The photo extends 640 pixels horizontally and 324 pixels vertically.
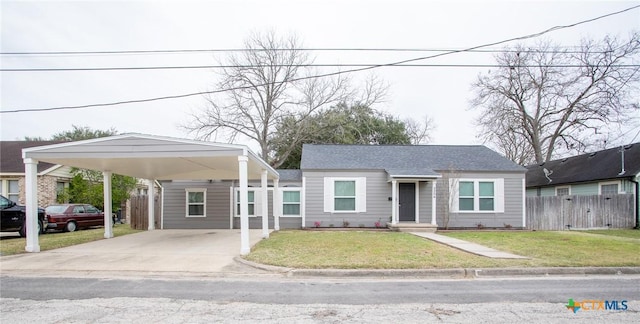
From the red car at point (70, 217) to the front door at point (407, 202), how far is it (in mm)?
15115

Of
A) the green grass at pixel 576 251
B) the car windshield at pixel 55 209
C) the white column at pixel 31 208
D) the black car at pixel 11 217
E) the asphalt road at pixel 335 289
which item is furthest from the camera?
the car windshield at pixel 55 209

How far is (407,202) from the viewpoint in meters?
17.2

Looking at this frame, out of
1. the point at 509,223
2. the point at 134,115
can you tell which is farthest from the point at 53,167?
the point at 509,223

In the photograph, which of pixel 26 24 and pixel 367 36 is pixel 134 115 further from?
pixel 367 36

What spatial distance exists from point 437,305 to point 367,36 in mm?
8992

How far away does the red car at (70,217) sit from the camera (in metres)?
16.3

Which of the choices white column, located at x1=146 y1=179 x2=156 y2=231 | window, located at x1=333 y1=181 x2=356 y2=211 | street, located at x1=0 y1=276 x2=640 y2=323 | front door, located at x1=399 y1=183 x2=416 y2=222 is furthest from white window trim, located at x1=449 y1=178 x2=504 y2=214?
white column, located at x1=146 y1=179 x2=156 y2=231

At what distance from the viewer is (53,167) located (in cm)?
2069

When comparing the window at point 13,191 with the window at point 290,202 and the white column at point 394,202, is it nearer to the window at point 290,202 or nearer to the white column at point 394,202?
the window at point 290,202

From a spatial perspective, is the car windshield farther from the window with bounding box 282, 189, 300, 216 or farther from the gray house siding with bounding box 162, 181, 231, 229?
the window with bounding box 282, 189, 300, 216

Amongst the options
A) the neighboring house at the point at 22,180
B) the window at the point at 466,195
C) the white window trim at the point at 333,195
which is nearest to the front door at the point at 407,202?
the white window trim at the point at 333,195

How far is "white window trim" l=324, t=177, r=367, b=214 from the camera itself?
16891 millimetres

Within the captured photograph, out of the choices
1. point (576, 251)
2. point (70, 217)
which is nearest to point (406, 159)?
point (576, 251)

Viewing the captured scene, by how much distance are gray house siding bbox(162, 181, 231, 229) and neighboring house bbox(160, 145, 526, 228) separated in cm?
5
